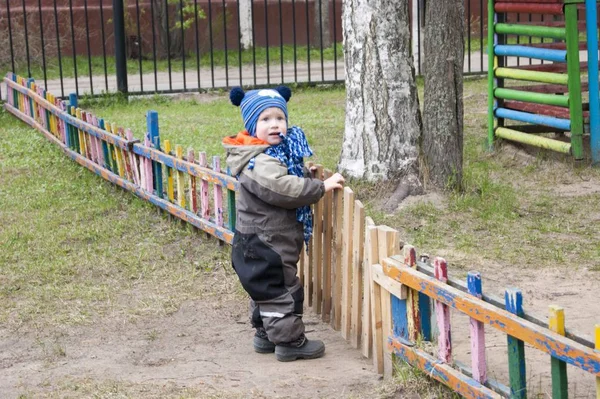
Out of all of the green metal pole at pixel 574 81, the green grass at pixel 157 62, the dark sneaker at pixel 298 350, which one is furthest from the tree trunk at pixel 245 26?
the dark sneaker at pixel 298 350

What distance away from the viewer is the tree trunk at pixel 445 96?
7.27 metres

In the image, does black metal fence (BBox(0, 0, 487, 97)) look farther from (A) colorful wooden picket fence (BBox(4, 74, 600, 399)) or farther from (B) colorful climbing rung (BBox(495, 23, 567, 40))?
(A) colorful wooden picket fence (BBox(4, 74, 600, 399))

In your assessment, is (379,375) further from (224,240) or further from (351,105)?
(351,105)

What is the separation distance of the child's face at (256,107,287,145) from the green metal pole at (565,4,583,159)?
4200 millimetres

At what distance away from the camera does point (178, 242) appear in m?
6.85

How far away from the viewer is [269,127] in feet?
15.2

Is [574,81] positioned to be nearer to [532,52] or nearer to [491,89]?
[532,52]

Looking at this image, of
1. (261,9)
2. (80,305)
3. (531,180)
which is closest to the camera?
(80,305)

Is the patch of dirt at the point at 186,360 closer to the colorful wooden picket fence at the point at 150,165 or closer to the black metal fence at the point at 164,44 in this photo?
the colorful wooden picket fence at the point at 150,165

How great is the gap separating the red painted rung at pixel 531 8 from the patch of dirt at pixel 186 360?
13.7 feet

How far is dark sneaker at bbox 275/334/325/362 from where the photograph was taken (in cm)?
473

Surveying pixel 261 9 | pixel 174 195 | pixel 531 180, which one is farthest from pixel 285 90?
pixel 261 9

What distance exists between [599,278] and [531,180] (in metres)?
2.51

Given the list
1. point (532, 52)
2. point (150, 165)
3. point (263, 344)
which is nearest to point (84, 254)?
point (150, 165)
